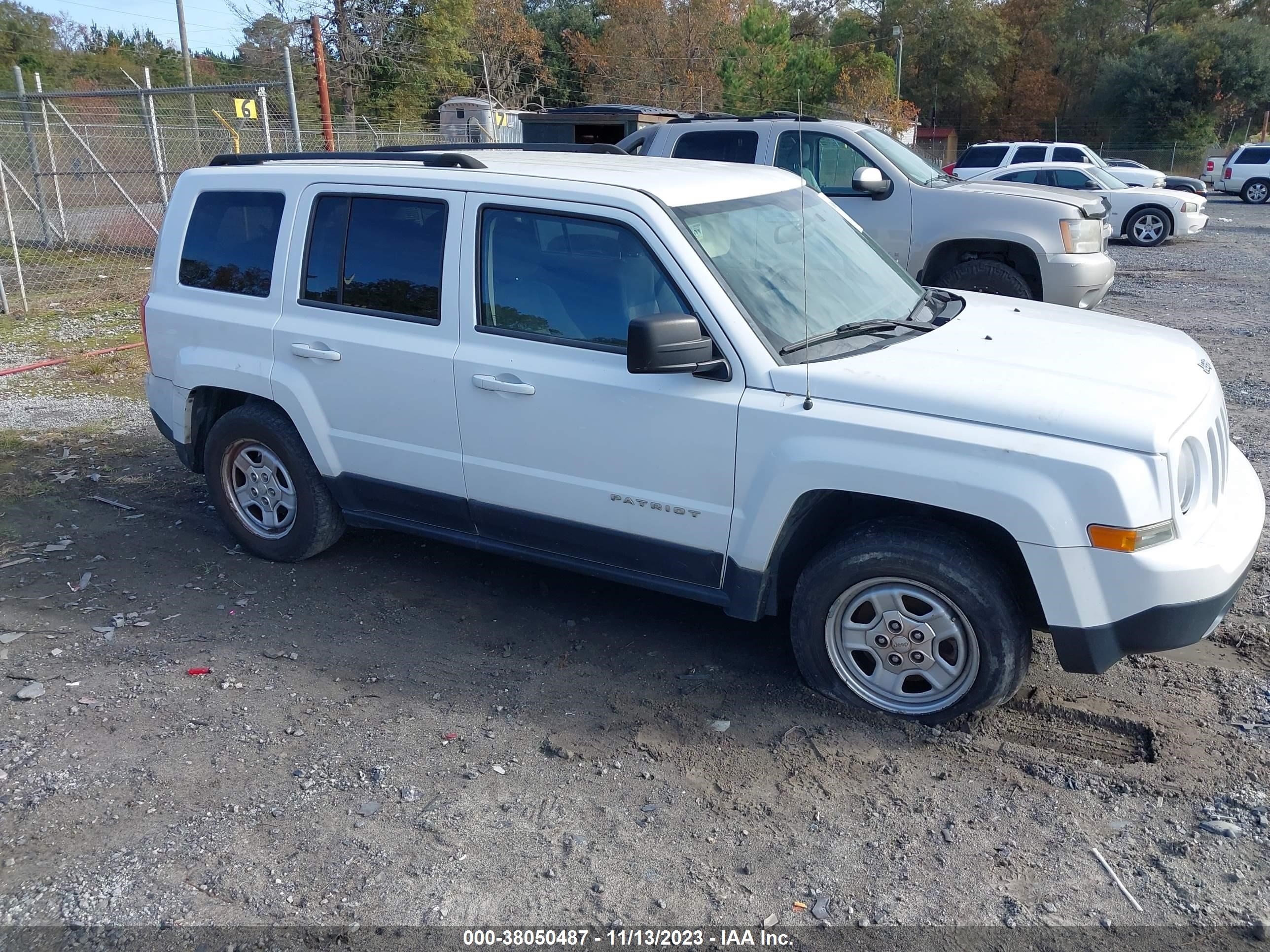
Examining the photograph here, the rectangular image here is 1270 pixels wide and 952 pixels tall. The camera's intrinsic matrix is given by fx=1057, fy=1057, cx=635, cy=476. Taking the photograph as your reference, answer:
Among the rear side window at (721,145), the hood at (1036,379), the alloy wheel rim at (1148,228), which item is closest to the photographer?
the hood at (1036,379)

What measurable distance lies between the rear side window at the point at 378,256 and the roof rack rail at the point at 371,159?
255mm

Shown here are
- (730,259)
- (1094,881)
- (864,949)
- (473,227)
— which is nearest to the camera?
(864,949)

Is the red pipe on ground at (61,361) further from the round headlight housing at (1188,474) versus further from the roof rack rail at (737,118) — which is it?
the round headlight housing at (1188,474)

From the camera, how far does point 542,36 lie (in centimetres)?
4822

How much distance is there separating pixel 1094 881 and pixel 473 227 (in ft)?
10.7

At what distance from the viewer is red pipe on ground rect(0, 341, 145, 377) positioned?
31.4ft

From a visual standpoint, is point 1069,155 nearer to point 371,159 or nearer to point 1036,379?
point 371,159

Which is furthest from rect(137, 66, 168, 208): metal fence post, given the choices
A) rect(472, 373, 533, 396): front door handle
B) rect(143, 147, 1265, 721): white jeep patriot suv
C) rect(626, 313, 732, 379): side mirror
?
rect(626, 313, 732, 379): side mirror

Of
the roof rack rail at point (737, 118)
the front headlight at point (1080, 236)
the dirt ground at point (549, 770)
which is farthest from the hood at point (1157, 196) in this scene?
the dirt ground at point (549, 770)

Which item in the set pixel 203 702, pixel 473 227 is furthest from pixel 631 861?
pixel 473 227

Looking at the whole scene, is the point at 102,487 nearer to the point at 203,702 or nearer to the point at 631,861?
the point at 203,702

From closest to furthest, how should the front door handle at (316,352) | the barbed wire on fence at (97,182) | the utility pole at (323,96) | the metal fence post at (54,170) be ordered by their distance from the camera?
the front door handle at (316,352), the barbed wire on fence at (97,182), the metal fence post at (54,170), the utility pole at (323,96)

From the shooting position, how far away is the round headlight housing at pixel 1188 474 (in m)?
3.43

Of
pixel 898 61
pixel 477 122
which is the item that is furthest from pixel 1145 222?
pixel 898 61
